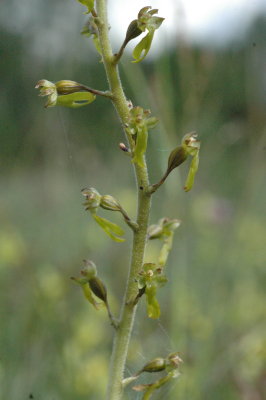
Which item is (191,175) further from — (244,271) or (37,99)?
(37,99)

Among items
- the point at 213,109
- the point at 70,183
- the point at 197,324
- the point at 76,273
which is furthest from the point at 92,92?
the point at 70,183

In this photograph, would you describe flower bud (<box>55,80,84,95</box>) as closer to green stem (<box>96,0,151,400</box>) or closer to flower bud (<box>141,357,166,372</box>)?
green stem (<box>96,0,151,400</box>)

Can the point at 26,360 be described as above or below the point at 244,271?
above

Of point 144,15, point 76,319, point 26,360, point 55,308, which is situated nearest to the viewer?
point 144,15

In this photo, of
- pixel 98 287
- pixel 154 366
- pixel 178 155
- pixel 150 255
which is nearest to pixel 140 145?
pixel 178 155

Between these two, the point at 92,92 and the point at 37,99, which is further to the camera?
the point at 37,99

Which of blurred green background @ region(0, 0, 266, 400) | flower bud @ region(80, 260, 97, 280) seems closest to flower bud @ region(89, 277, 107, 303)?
flower bud @ region(80, 260, 97, 280)
